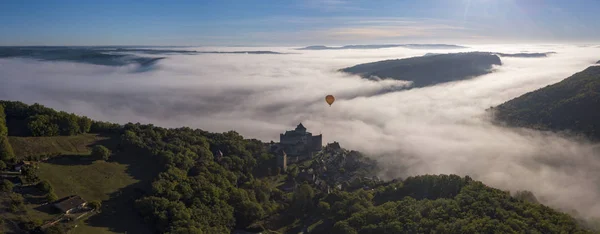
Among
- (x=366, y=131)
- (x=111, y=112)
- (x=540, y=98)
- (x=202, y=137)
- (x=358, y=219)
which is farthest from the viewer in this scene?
(x=111, y=112)

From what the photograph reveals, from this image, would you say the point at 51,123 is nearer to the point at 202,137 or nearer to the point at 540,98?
the point at 202,137

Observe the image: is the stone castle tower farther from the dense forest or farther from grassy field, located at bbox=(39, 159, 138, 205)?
grassy field, located at bbox=(39, 159, 138, 205)

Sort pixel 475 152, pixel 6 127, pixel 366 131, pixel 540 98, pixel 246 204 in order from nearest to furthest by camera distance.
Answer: pixel 246 204
pixel 6 127
pixel 475 152
pixel 366 131
pixel 540 98

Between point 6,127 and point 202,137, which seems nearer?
point 6,127

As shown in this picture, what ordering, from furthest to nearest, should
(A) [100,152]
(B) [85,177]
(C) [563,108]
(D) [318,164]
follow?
(C) [563,108] → (D) [318,164] → (A) [100,152] → (B) [85,177]

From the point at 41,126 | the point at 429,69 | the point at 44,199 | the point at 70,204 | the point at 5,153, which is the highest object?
the point at 429,69

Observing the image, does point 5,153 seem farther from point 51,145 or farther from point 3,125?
point 3,125

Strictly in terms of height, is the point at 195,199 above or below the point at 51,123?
below

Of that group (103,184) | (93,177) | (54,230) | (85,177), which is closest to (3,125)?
(85,177)

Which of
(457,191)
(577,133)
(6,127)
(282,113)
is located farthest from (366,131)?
(6,127)
